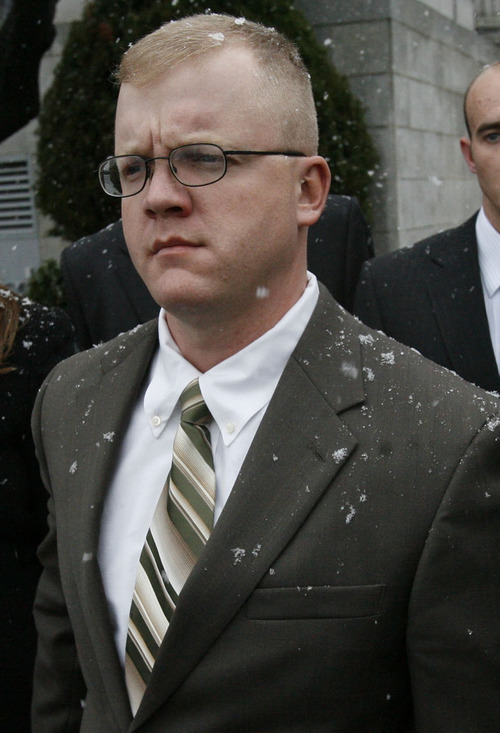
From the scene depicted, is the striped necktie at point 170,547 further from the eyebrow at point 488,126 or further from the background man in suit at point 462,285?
the eyebrow at point 488,126

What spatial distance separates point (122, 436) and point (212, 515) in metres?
0.36

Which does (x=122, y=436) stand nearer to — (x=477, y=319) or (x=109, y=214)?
(x=477, y=319)

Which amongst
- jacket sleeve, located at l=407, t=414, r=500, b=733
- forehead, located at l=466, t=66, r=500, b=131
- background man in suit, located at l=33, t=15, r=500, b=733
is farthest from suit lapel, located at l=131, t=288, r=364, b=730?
forehead, located at l=466, t=66, r=500, b=131

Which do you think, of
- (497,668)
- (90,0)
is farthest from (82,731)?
(90,0)

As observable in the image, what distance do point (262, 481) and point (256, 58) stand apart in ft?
2.82

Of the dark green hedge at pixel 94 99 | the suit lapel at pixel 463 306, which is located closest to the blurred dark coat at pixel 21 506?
the suit lapel at pixel 463 306

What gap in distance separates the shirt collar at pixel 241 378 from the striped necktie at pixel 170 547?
71mm

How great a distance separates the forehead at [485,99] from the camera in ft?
11.3

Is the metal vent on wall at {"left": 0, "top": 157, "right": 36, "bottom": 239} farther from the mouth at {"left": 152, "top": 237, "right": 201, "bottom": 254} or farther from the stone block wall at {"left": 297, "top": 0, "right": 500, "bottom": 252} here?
the mouth at {"left": 152, "top": 237, "right": 201, "bottom": 254}

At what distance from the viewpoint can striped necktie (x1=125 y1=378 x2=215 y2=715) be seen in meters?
1.82

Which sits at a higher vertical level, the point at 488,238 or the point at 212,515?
the point at 212,515

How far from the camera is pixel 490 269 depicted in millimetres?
3559

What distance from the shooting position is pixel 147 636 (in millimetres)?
1832

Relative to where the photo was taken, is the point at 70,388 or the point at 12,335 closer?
the point at 70,388
